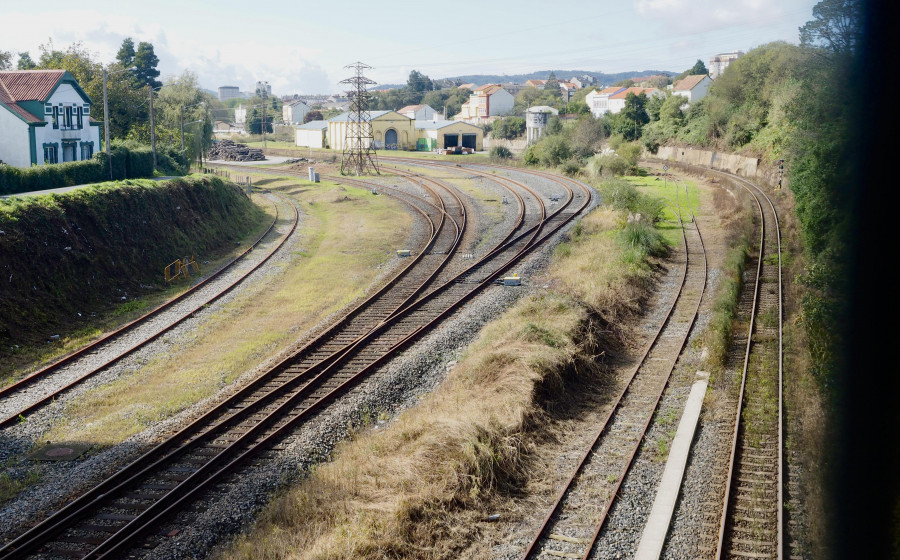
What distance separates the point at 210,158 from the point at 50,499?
65.8m

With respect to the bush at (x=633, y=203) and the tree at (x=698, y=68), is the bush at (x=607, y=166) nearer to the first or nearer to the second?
the bush at (x=633, y=203)

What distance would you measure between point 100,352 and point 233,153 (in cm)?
5745

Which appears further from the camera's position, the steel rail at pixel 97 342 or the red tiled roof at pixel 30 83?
the red tiled roof at pixel 30 83

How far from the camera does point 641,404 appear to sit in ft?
47.9

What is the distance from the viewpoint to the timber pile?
70500mm

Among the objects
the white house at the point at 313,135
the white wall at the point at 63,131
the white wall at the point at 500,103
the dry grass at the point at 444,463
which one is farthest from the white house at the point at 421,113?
the dry grass at the point at 444,463

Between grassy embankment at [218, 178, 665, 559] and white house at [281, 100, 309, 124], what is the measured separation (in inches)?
5646

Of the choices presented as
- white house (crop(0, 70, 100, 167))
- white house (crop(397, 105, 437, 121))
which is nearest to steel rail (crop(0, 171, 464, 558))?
white house (crop(0, 70, 100, 167))

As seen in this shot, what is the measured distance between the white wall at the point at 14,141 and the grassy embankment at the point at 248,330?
1269 cm

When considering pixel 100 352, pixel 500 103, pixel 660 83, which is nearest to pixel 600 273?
pixel 100 352

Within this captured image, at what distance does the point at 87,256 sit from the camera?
882 inches

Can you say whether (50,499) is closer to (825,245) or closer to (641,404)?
(641,404)

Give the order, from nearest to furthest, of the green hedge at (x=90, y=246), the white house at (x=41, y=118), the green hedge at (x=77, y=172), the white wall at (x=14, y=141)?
1. the green hedge at (x=90, y=246)
2. the green hedge at (x=77, y=172)
3. the white wall at (x=14, y=141)
4. the white house at (x=41, y=118)

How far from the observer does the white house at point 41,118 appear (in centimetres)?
3359
